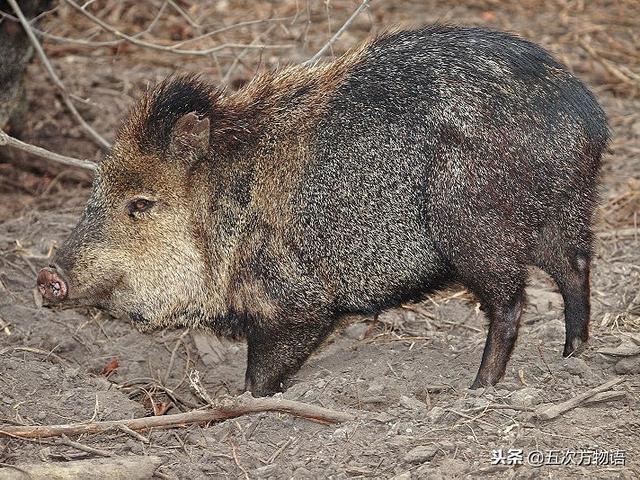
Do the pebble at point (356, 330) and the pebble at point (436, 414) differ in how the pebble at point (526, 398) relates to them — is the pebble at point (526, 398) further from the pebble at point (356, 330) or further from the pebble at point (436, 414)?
the pebble at point (356, 330)

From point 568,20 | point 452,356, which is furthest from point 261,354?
point 568,20

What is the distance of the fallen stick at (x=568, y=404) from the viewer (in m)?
4.41

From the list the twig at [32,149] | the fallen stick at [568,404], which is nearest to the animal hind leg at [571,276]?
the fallen stick at [568,404]

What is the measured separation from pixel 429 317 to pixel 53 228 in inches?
98.3

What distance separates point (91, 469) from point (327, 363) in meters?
1.84

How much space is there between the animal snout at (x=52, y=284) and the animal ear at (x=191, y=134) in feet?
2.68

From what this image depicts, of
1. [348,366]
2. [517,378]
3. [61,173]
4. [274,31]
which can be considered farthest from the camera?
[274,31]

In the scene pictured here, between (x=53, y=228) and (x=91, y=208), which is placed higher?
(x=91, y=208)

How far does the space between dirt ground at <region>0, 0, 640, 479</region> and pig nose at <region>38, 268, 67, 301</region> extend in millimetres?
479

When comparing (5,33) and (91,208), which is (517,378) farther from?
(5,33)

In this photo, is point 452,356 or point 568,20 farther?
point 568,20

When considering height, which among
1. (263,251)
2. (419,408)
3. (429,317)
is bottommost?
(429,317)

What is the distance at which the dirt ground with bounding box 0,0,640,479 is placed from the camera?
4.28 m

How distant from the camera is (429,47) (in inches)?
202
